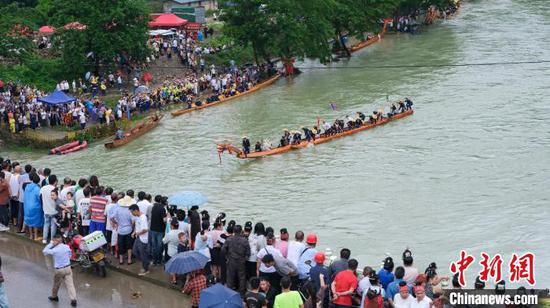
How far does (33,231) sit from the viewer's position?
18.9 m

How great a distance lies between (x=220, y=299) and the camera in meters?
13.0

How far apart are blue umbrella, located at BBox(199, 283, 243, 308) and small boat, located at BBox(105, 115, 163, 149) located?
26.9 metres

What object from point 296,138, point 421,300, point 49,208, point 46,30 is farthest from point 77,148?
point 421,300

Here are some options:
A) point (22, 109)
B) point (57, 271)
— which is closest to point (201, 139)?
point (22, 109)

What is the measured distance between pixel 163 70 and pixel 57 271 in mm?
38073

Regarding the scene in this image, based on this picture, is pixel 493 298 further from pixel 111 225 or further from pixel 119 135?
pixel 119 135

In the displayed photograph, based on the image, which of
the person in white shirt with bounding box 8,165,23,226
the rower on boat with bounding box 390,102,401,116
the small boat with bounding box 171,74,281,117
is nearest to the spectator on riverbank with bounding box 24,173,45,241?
the person in white shirt with bounding box 8,165,23,226

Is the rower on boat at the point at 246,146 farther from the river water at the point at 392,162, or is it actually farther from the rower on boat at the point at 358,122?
the rower on boat at the point at 358,122

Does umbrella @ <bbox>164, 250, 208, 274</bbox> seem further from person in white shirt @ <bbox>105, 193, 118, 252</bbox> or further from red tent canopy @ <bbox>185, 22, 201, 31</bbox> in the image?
red tent canopy @ <bbox>185, 22, 201, 31</bbox>

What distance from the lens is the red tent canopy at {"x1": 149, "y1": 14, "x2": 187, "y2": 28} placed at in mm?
60181

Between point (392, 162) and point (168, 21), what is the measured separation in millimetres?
30314

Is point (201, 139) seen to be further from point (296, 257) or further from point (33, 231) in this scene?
point (296, 257)

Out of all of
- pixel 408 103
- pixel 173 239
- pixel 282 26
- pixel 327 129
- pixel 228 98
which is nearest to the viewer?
pixel 173 239

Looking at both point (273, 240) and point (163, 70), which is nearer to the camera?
point (273, 240)
